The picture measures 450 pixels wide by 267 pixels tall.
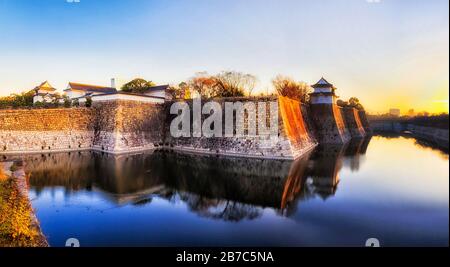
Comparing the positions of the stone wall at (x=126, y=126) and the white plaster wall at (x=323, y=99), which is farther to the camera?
the white plaster wall at (x=323, y=99)

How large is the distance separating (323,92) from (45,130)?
1954 centimetres

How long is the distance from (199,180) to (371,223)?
571 centimetres

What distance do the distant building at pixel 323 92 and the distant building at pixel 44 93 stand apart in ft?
69.1

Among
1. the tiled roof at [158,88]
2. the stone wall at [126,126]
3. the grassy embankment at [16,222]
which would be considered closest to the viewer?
the grassy embankment at [16,222]

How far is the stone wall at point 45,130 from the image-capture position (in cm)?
1441

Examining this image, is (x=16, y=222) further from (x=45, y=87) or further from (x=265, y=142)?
(x=45, y=87)

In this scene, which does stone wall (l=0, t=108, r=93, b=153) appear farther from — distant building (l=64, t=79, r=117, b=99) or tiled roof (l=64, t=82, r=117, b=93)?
tiled roof (l=64, t=82, r=117, b=93)

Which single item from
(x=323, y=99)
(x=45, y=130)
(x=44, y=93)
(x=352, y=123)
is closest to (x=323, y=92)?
(x=323, y=99)

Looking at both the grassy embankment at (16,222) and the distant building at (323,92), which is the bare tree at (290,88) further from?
the grassy embankment at (16,222)

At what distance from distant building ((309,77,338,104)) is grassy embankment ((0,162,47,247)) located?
67.9 ft

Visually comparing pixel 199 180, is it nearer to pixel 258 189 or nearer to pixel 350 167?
pixel 258 189

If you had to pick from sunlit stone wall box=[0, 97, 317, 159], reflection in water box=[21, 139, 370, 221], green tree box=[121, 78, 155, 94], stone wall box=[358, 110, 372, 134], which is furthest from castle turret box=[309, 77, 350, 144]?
stone wall box=[358, 110, 372, 134]

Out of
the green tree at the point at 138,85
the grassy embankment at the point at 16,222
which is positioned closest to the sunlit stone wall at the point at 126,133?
the green tree at the point at 138,85

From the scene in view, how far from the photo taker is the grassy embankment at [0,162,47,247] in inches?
167
